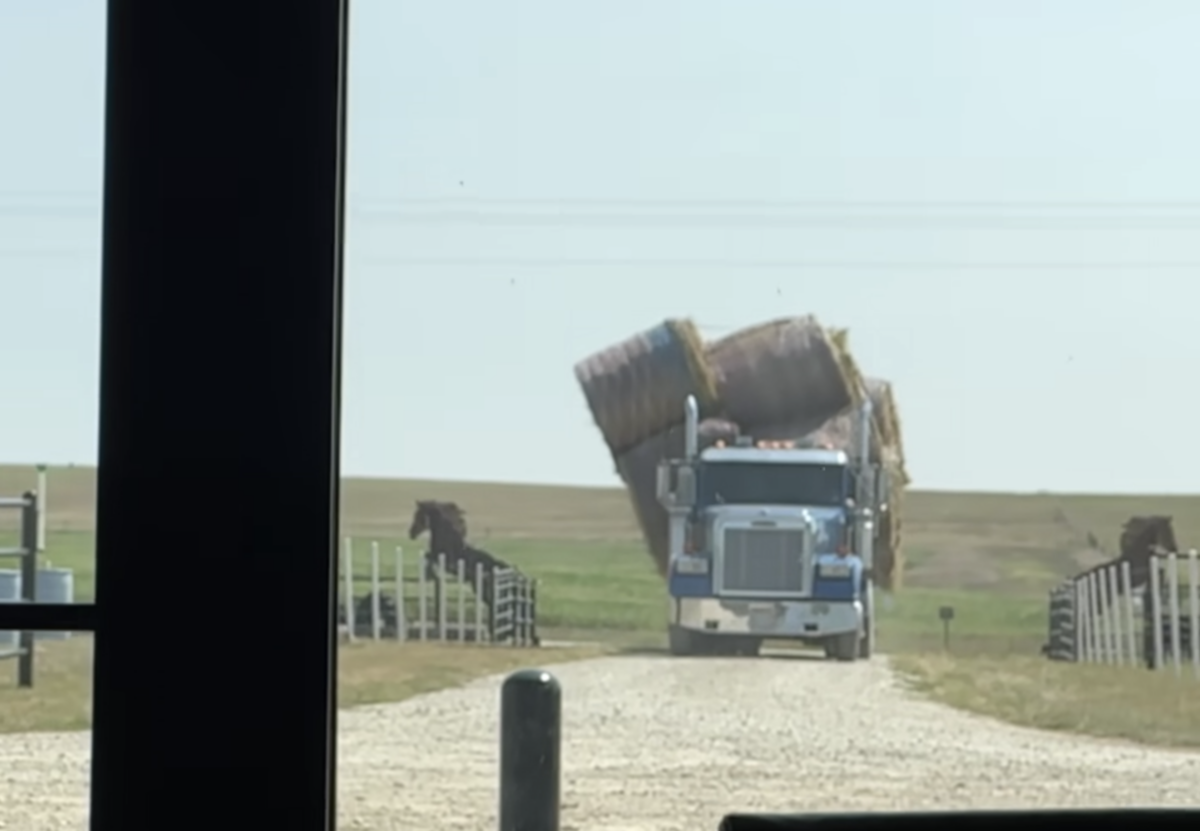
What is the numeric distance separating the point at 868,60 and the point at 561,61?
16.6 inches

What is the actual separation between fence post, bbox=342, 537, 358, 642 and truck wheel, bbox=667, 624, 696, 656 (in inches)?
33.8

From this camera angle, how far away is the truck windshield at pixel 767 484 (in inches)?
129

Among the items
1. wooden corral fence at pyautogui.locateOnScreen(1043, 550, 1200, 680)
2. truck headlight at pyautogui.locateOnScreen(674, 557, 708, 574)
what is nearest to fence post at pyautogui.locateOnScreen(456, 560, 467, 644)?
truck headlight at pyautogui.locateOnScreen(674, 557, 708, 574)

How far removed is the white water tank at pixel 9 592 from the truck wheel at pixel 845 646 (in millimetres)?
1200

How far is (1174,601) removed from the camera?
247 cm

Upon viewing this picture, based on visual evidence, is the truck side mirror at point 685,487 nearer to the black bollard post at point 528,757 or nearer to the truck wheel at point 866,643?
the truck wheel at point 866,643

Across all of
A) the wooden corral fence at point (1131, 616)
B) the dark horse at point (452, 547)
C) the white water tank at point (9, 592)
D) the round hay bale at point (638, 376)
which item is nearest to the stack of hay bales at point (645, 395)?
the round hay bale at point (638, 376)

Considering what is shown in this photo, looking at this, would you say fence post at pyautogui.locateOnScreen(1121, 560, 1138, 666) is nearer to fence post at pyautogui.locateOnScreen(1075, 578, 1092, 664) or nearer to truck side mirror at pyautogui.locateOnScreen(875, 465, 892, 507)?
fence post at pyautogui.locateOnScreen(1075, 578, 1092, 664)

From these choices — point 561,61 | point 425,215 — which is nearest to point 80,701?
point 425,215

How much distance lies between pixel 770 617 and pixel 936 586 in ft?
1.74

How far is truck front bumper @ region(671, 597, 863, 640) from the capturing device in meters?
2.52

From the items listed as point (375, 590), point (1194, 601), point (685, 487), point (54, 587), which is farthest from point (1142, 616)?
point (54, 587)

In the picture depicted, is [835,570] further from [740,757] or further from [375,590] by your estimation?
[375,590]

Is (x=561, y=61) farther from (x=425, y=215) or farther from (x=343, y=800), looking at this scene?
(x=343, y=800)
